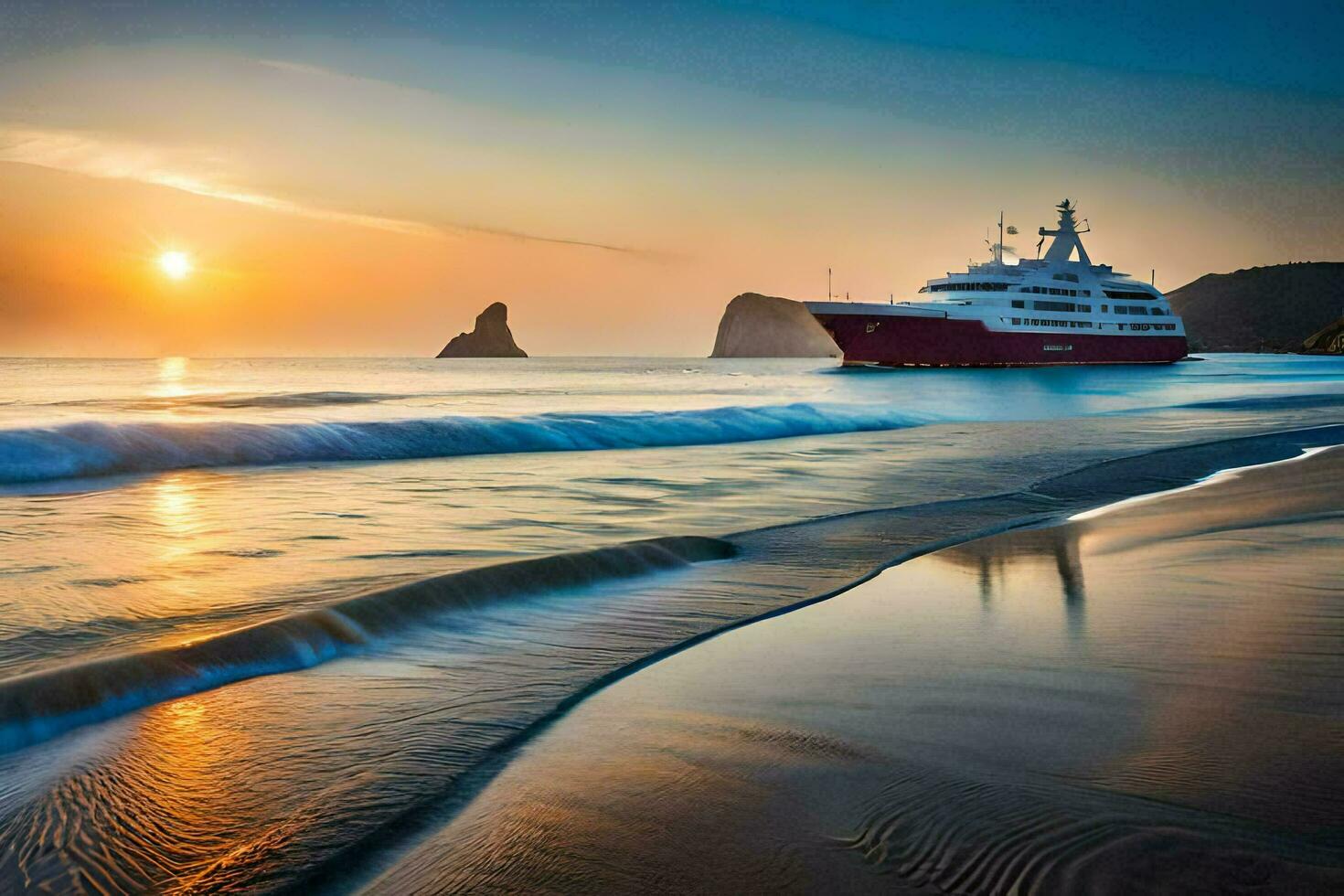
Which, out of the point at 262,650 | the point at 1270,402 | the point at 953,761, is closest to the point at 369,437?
the point at 262,650

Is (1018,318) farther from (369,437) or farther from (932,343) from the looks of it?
(369,437)

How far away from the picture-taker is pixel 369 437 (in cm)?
1669

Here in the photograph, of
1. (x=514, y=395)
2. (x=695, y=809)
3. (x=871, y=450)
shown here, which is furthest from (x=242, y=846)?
(x=514, y=395)

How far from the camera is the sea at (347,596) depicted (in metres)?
2.53

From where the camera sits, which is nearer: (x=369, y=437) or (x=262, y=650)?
(x=262, y=650)

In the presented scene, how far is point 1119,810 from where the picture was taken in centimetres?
248

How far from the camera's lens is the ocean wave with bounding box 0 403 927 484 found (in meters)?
13.2

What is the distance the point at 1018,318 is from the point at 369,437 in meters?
58.7

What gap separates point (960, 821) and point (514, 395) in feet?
127

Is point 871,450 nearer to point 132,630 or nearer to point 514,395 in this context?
point 132,630

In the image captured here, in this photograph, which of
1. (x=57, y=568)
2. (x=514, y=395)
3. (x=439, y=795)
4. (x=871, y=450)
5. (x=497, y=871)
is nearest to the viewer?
(x=497, y=871)

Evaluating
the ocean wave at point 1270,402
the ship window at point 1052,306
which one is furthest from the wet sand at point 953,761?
the ship window at point 1052,306

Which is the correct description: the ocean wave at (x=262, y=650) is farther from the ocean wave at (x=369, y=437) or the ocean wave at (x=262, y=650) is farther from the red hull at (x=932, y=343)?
the red hull at (x=932, y=343)

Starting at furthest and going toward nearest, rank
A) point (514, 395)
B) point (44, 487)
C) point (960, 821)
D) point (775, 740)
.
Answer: point (514, 395) → point (44, 487) → point (775, 740) → point (960, 821)
